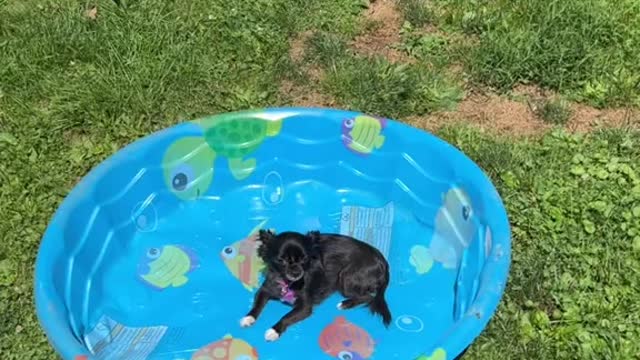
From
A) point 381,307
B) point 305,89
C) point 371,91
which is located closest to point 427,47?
point 371,91

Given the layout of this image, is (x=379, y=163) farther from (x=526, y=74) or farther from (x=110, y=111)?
(x=110, y=111)

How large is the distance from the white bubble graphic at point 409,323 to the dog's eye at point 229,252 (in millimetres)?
953

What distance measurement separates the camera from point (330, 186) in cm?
497

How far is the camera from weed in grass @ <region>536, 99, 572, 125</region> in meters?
5.09

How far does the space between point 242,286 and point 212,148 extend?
0.83m

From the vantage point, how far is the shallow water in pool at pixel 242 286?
409cm

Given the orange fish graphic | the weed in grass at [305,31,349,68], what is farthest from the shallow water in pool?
the weed in grass at [305,31,349,68]

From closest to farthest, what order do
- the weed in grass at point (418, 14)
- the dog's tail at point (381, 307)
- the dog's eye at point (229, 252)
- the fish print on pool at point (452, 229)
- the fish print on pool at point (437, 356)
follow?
1. the fish print on pool at point (437, 356)
2. the dog's tail at point (381, 307)
3. the fish print on pool at point (452, 229)
4. the dog's eye at point (229, 252)
5. the weed in grass at point (418, 14)

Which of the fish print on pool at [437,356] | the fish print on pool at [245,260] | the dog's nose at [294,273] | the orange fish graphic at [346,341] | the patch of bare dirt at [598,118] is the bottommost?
the orange fish graphic at [346,341]

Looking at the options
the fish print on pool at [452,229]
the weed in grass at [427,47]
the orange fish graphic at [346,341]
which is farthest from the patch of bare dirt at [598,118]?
the orange fish graphic at [346,341]

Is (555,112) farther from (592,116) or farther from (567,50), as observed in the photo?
(567,50)

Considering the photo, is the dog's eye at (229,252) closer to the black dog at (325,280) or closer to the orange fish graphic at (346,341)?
the black dog at (325,280)

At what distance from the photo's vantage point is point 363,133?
4727 mm

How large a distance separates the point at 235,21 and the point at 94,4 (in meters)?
1.02
